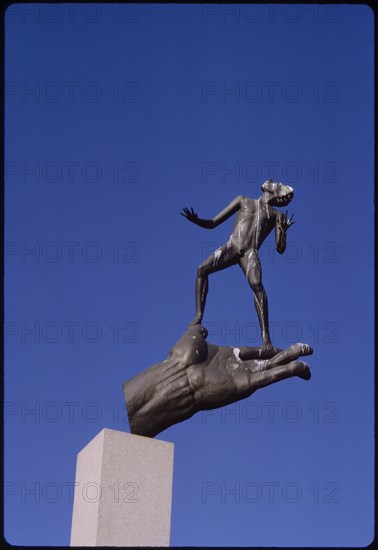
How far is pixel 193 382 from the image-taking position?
919 centimetres

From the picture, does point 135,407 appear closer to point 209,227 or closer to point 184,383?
point 184,383

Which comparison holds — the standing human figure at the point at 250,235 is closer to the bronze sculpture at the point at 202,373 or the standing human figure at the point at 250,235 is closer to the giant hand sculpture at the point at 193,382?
the bronze sculpture at the point at 202,373

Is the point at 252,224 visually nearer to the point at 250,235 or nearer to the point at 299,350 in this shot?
the point at 250,235

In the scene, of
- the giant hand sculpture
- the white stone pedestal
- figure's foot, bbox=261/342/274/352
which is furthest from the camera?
figure's foot, bbox=261/342/274/352

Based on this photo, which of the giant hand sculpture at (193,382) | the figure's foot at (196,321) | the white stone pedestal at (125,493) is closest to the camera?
the white stone pedestal at (125,493)

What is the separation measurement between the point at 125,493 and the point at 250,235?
293 cm

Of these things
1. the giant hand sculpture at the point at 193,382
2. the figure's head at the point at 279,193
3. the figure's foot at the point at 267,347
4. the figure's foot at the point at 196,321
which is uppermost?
the figure's head at the point at 279,193

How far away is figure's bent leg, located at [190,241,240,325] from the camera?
963cm

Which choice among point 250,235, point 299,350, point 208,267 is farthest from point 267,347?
point 250,235

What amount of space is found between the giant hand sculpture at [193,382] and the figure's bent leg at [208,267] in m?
0.37

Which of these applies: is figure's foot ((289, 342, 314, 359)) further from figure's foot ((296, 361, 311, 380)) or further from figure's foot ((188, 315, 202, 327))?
figure's foot ((188, 315, 202, 327))

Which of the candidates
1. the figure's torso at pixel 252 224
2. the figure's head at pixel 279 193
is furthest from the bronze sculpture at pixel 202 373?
the figure's head at pixel 279 193

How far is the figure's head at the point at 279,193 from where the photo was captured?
32.4ft

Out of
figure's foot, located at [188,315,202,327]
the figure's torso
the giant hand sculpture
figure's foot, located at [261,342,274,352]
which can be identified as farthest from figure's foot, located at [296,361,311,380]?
the figure's torso
